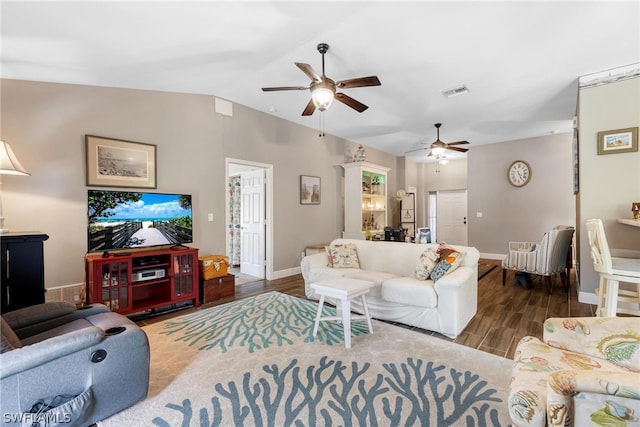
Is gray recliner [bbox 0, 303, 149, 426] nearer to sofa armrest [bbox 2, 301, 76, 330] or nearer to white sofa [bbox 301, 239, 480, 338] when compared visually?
sofa armrest [bbox 2, 301, 76, 330]

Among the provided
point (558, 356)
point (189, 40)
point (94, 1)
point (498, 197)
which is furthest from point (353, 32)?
point (498, 197)

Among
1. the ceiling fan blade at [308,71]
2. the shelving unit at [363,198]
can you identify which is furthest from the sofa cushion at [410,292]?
the shelving unit at [363,198]

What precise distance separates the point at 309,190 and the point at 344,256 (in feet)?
7.11

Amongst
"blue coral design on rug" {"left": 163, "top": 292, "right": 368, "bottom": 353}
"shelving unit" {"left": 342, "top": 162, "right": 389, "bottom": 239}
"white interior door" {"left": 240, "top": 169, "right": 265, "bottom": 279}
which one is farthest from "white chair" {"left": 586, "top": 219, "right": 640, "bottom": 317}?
"white interior door" {"left": 240, "top": 169, "right": 265, "bottom": 279}

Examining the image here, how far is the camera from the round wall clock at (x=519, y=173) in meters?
6.35

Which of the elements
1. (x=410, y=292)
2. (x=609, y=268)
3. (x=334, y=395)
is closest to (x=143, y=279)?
(x=334, y=395)

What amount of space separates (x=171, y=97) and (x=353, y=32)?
8.45ft

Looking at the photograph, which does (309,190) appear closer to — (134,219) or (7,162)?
(134,219)

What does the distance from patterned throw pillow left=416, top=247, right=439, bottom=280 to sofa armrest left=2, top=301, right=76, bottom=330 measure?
3018 mm

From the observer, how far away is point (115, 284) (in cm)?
300

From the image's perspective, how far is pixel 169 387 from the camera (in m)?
1.91

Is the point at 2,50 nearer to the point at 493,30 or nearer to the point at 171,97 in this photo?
the point at 171,97

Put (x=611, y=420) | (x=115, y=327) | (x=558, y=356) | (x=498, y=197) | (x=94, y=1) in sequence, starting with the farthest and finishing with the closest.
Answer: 1. (x=498, y=197)
2. (x=94, y=1)
3. (x=115, y=327)
4. (x=558, y=356)
5. (x=611, y=420)

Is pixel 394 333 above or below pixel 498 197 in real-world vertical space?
below
